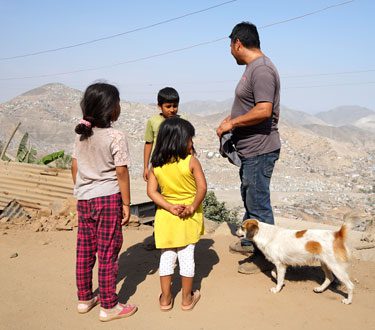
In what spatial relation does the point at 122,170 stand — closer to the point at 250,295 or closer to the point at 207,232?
the point at 250,295

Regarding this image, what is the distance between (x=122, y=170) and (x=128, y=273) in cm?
153

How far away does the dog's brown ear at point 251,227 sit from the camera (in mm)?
3496

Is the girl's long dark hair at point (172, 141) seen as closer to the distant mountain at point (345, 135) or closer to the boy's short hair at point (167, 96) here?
the boy's short hair at point (167, 96)

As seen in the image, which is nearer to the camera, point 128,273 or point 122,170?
point 122,170

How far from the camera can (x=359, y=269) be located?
13.0 feet

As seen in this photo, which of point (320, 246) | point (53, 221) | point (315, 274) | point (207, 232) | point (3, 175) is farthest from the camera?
point (3, 175)

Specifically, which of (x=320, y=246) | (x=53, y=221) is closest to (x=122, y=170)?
(x=320, y=246)

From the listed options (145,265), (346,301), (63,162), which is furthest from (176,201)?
(63,162)

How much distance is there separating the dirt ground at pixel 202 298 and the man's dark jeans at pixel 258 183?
609mm

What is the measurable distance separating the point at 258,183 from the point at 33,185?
4.78 m

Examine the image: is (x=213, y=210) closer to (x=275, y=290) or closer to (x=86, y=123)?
(x=275, y=290)

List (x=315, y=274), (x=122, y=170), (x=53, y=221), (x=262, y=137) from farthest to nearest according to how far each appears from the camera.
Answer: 1. (x=53, y=221)
2. (x=315, y=274)
3. (x=262, y=137)
4. (x=122, y=170)

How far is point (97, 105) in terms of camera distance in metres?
2.80

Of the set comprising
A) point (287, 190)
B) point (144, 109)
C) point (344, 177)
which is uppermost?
point (144, 109)
